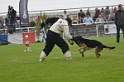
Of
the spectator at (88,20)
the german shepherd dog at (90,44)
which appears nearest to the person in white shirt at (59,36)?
the german shepherd dog at (90,44)

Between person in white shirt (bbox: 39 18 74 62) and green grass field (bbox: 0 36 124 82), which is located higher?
person in white shirt (bbox: 39 18 74 62)

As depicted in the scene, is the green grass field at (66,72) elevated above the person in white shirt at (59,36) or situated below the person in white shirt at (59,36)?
below

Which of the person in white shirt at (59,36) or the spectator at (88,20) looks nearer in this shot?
the person in white shirt at (59,36)

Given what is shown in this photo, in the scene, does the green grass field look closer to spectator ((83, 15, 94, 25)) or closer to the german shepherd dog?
the german shepherd dog

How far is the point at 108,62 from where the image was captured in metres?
13.7

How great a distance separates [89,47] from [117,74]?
4.55 m

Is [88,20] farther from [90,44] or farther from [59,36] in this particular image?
[59,36]

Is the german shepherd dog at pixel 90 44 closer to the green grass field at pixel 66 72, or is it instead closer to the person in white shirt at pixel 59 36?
the person in white shirt at pixel 59 36

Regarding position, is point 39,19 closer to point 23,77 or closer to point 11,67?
point 11,67

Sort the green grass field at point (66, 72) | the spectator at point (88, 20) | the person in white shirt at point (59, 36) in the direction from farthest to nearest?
the spectator at point (88, 20), the person in white shirt at point (59, 36), the green grass field at point (66, 72)

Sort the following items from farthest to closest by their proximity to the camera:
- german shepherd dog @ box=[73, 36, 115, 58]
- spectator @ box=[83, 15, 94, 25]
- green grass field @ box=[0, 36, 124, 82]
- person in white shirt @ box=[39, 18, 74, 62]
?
spectator @ box=[83, 15, 94, 25] → german shepherd dog @ box=[73, 36, 115, 58] → person in white shirt @ box=[39, 18, 74, 62] → green grass field @ box=[0, 36, 124, 82]

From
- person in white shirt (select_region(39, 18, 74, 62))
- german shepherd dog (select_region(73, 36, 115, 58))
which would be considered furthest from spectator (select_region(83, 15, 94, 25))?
person in white shirt (select_region(39, 18, 74, 62))

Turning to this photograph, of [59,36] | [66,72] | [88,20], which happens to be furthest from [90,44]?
[88,20]

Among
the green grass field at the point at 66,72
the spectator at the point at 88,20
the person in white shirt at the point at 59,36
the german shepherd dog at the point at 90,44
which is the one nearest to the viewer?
the green grass field at the point at 66,72
